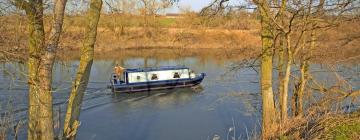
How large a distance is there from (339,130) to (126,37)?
1498 inches

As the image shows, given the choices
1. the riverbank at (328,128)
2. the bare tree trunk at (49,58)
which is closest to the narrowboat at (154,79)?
the bare tree trunk at (49,58)

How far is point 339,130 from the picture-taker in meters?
5.91

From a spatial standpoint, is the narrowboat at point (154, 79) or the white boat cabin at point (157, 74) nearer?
the narrowboat at point (154, 79)

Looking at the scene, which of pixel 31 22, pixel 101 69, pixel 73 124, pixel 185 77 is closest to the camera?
pixel 31 22

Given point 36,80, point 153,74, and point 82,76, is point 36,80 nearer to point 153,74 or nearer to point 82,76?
point 82,76

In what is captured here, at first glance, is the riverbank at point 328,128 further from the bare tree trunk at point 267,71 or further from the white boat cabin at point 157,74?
the white boat cabin at point 157,74

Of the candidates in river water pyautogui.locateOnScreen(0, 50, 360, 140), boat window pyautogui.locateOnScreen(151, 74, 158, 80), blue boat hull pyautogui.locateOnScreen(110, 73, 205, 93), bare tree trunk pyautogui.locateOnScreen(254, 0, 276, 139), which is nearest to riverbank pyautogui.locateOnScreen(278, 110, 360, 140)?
bare tree trunk pyautogui.locateOnScreen(254, 0, 276, 139)

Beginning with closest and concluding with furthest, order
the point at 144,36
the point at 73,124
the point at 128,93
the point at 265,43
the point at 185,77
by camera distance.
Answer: the point at 73,124
the point at 265,43
the point at 128,93
the point at 185,77
the point at 144,36

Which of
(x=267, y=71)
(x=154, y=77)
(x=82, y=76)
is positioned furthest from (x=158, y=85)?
(x=82, y=76)

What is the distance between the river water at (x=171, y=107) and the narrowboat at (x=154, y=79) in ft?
1.83

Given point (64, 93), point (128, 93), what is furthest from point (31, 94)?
point (128, 93)

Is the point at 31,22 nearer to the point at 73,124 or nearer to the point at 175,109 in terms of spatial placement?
the point at 73,124

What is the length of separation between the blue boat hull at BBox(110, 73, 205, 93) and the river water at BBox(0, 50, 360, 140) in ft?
1.53

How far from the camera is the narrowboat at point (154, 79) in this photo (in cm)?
2433
